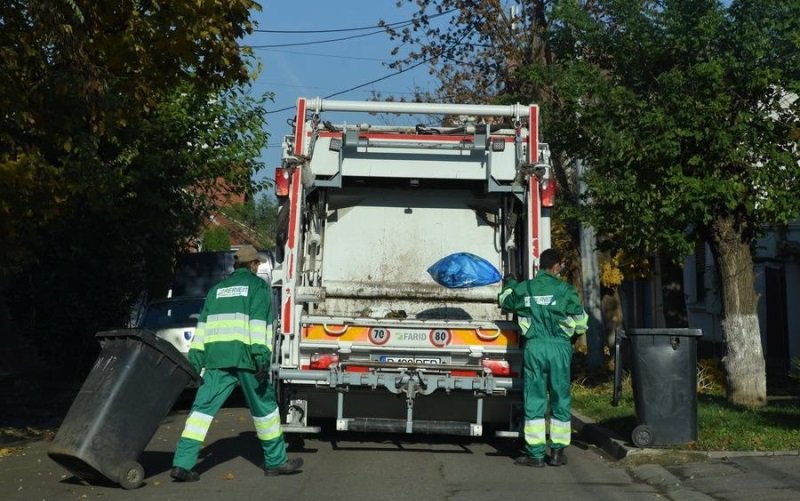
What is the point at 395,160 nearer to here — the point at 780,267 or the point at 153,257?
the point at 153,257

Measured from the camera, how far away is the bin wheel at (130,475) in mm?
7918

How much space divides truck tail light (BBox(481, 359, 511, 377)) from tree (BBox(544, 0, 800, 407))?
3012 millimetres

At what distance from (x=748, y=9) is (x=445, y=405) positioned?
545 centimetres

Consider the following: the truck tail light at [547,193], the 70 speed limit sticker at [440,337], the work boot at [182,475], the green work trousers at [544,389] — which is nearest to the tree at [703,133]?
the truck tail light at [547,193]

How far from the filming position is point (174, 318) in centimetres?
1591

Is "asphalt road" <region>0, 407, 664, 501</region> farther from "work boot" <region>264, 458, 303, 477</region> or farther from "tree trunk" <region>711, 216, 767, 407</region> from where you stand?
"tree trunk" <region>711, 216, 767, 407</region>

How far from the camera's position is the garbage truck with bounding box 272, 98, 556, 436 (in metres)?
9.62

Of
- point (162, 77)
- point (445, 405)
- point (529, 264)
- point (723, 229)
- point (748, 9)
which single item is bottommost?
point (445, 405)

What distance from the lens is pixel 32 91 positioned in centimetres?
1033

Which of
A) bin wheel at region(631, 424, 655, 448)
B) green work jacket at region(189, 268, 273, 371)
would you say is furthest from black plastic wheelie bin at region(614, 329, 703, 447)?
green work jacket at region(189, 268, 273, 371)

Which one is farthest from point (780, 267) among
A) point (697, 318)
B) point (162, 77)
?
point (162, 77)

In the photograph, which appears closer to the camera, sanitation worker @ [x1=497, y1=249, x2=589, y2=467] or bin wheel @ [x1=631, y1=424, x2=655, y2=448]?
sanitation worker @ [x1=497, y1=249, x2=589, y2=467]

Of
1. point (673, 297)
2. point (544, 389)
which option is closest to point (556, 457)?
point (544, 389)

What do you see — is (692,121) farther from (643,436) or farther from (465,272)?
(643,436)
